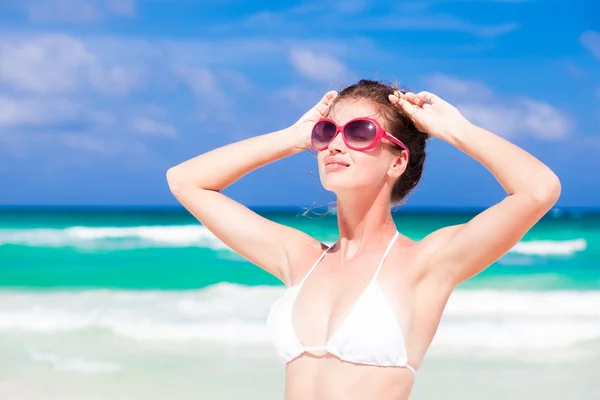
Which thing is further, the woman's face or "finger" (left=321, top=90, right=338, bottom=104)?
"finger" (left=321, top=90, right=338, bottom=104)

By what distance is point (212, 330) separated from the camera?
10.4 meters

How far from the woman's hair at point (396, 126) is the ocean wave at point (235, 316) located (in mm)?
6245

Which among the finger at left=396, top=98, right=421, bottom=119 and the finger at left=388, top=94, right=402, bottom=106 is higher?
the finger at left=388, top=94, right=402, bottom=106

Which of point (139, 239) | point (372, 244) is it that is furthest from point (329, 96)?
point (139, 239)

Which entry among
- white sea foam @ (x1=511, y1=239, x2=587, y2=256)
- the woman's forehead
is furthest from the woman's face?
white sea foam @ (x1=511, y1=239, x2=587, y2=256)

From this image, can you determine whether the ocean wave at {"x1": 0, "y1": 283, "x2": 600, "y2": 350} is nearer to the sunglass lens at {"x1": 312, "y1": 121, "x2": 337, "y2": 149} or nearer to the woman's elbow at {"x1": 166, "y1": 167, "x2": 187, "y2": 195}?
the woman's elbow at {"x1": 166, "y1": 167, "x2": 187, "y2": 195}

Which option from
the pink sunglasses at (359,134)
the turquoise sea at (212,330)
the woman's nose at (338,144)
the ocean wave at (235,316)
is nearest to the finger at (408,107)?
the pink sunglasses at (359,134)

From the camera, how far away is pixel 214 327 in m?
10.6

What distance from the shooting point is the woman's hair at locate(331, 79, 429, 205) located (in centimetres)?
320

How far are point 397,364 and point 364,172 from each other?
0.69 metres

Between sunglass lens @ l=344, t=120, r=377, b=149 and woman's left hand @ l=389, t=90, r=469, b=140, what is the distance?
156mm

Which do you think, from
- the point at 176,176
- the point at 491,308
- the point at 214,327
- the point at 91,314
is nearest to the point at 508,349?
the point at 491,308

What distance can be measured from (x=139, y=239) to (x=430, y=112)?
20982 mm

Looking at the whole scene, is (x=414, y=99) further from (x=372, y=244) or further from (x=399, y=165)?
(x=372, y=244)
